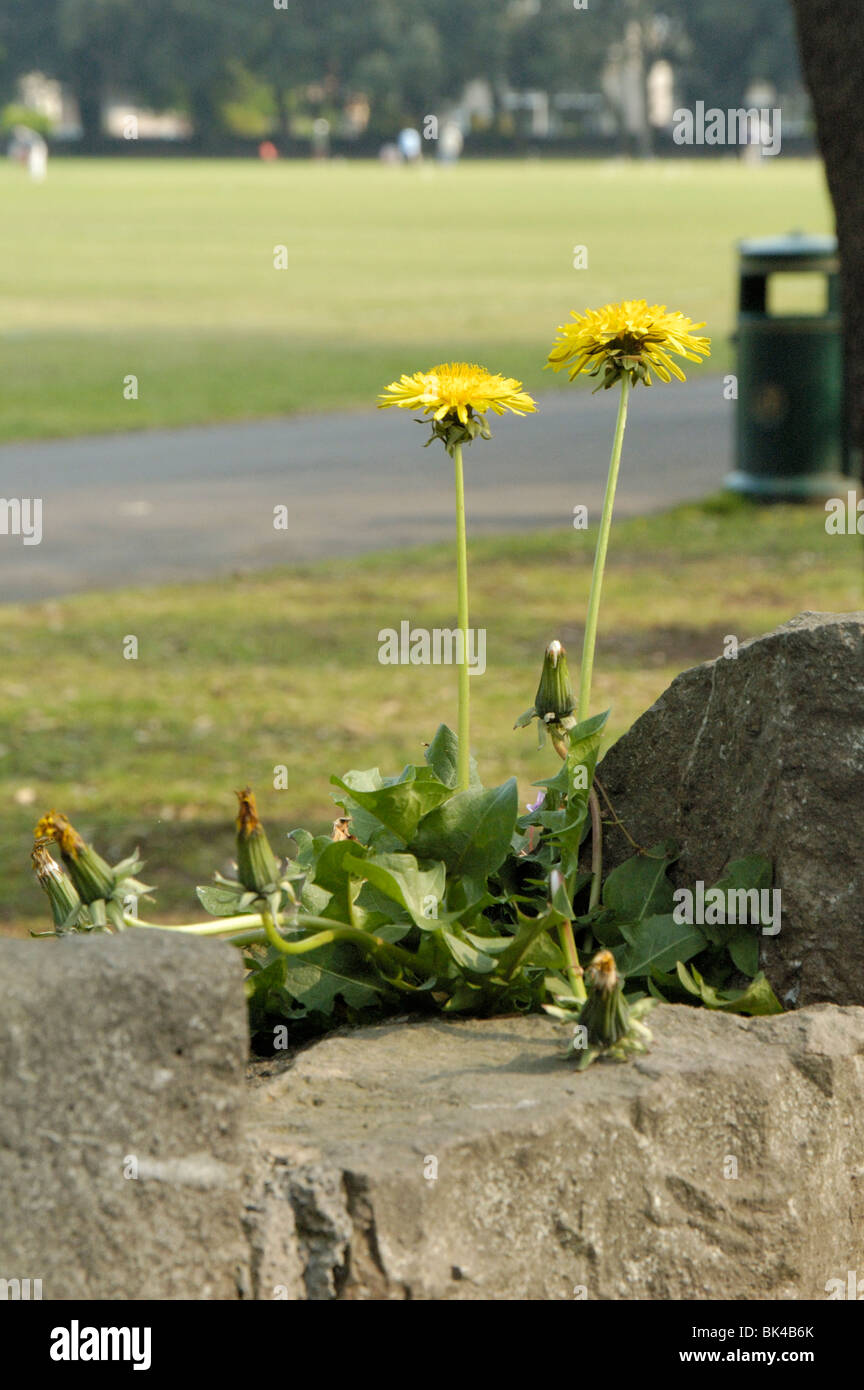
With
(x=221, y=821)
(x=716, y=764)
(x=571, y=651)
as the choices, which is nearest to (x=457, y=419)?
(x=716, y=764)

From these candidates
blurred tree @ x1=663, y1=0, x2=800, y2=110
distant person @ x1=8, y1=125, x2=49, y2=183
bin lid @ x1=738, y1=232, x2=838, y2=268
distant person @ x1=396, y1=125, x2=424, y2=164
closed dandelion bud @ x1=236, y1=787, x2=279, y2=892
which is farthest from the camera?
blurred tree @ x1=663, y1=0, x2=800, y2=110

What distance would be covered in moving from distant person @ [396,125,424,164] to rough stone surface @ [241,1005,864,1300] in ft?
271

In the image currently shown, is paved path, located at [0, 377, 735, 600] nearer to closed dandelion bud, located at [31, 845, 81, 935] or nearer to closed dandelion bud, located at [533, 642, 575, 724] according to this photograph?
closed dandelion bud, located at [533, 642, 575, 724]

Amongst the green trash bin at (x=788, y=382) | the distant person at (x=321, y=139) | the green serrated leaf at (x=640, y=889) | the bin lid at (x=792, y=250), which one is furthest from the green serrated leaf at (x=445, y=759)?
the distant person at (x=321, y=139)

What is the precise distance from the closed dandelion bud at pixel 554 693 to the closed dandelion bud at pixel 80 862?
696mm

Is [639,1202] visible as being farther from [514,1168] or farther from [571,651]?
[571,651]

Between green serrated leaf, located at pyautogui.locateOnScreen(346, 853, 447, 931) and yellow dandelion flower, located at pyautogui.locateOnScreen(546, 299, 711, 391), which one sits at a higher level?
yellow dandelion flower, located at pyautogui.locateOnScreen(546, 299, 711, 391)

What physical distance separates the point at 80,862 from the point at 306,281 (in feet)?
89.6

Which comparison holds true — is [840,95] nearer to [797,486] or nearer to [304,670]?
[304,670]

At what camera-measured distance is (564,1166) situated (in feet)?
6.26

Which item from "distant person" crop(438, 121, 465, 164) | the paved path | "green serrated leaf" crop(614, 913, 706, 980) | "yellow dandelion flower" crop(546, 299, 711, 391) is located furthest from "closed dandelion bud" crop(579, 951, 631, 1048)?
"distant person" crop(438, 121, 465, 164)

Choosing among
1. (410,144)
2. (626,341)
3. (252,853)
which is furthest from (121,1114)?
(410,144)

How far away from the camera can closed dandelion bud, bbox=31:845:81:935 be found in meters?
2.07

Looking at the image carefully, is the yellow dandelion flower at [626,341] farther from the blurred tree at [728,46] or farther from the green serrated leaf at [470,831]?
the blurred tree at [728,46]
